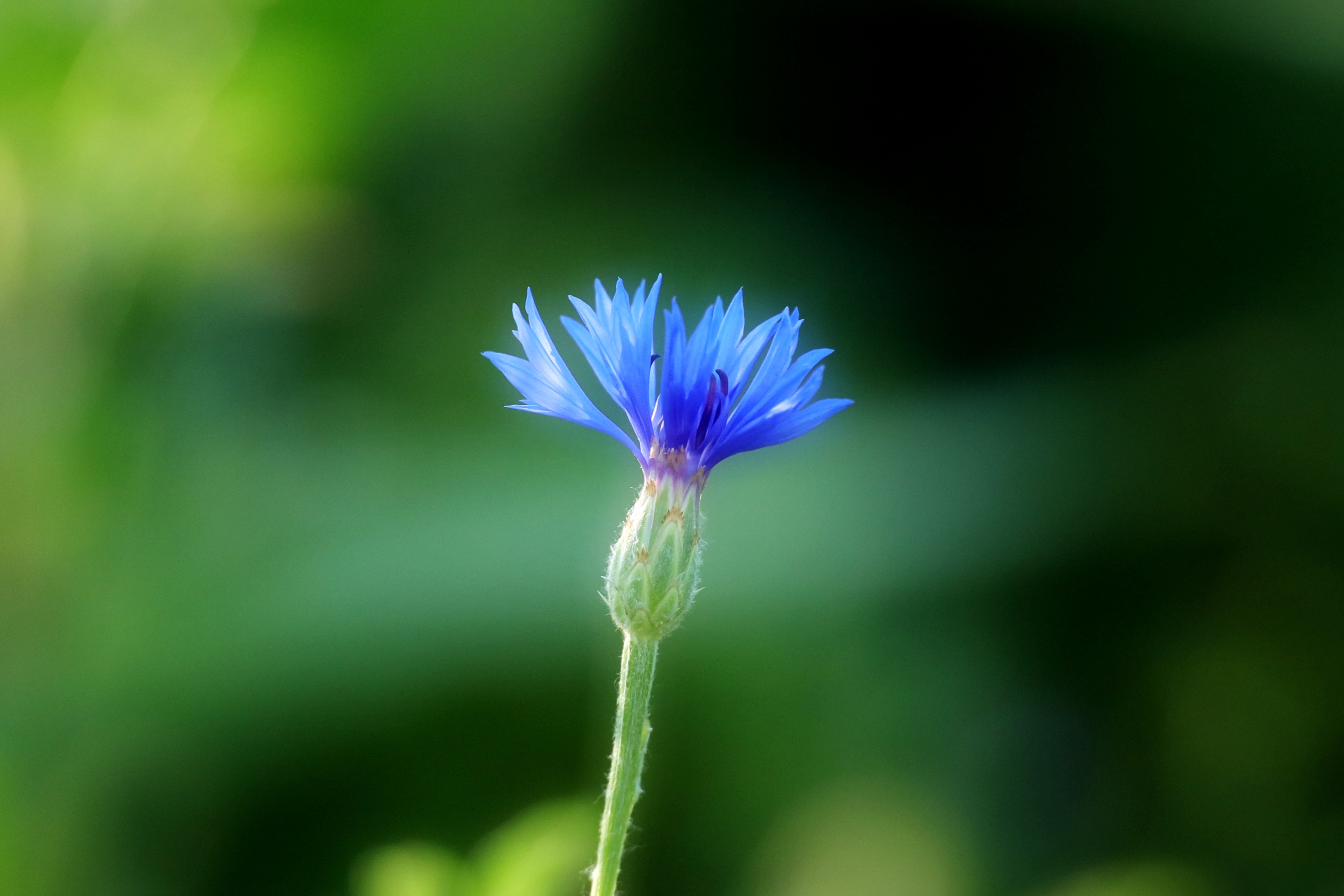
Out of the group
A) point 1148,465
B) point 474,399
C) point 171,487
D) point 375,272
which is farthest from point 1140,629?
point 171,487

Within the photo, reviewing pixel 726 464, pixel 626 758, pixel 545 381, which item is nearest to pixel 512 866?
pixel 626 758

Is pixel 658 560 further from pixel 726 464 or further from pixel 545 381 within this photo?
pixel 726 464

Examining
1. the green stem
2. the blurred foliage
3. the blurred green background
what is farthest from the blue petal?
the blurred green background

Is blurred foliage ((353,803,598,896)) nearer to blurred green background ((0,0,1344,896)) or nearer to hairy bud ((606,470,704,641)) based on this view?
hairy bud ((606,470,704,641))


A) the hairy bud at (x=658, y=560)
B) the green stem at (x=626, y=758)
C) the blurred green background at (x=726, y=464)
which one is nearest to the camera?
the green stem at (x=626, y=758)

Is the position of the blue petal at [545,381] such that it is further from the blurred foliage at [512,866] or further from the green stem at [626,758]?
the blurred foliage at [512,866]

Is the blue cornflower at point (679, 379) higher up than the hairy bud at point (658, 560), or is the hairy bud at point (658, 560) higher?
the blue cornflower at point (679, 379)

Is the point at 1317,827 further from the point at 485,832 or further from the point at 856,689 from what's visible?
the point at 485,832

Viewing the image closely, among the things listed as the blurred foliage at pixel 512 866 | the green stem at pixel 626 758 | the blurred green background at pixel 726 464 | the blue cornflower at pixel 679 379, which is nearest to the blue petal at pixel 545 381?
the blue cornflower at pixel 679 379
